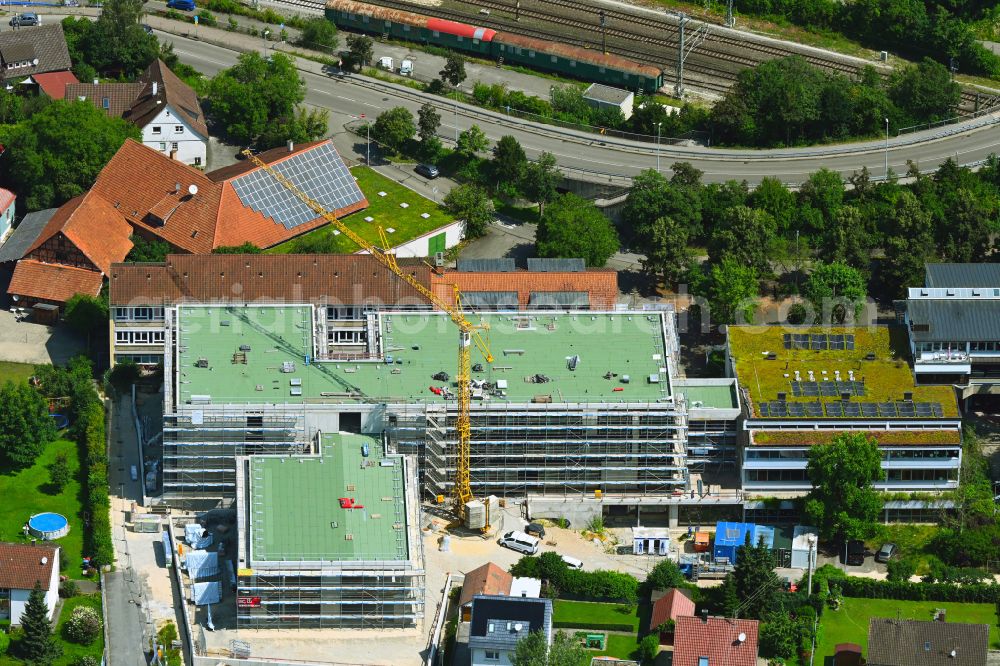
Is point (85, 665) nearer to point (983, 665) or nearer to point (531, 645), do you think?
point (531, 645)

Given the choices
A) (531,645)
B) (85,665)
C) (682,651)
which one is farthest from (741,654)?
(85,665)

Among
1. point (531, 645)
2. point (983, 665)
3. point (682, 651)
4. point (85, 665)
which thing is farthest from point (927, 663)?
point (85, 665)

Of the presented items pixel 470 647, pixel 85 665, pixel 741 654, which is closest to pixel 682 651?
pixel 741 654

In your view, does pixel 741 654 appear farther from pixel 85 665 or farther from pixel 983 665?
pixel 85 665

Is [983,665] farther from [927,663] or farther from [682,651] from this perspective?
[682,651]
